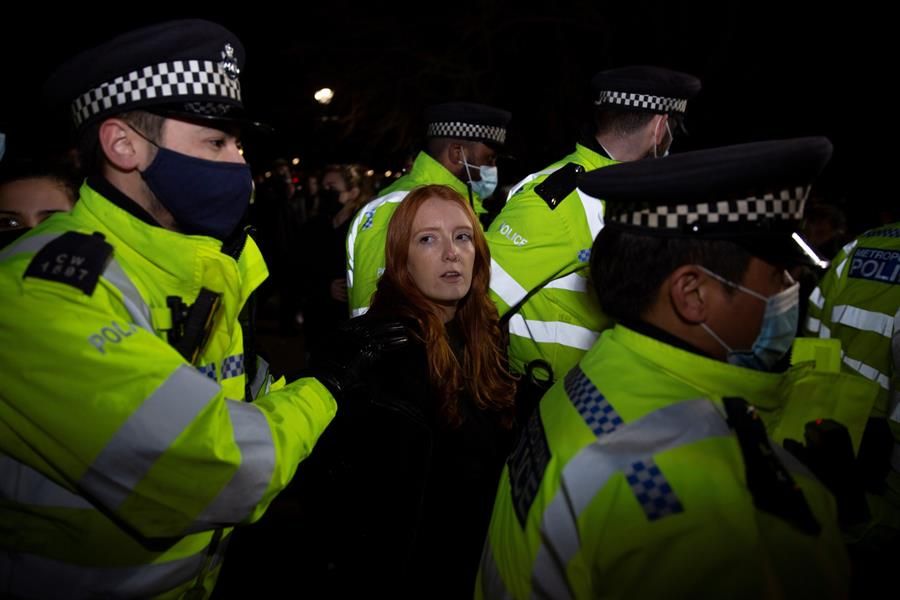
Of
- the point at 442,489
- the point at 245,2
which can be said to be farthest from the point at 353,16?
the point at 442,489

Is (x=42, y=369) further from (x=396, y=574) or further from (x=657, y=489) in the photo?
(x=396, y=574)

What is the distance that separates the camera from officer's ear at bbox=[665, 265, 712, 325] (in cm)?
156

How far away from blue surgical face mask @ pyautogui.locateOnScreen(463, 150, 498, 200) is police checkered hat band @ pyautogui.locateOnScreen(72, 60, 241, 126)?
3.33 m

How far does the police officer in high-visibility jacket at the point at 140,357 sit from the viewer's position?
149 centimetres

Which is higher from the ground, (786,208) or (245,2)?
(245,2)

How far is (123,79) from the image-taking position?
5.85 ft

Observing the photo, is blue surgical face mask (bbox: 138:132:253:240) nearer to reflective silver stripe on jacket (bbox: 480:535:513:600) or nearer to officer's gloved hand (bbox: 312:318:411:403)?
officer's gloved hand (bbox: 312:318:411:403)

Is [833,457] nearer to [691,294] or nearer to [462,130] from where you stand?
[691,294]

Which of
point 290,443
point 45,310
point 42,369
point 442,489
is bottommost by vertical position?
point 442,489

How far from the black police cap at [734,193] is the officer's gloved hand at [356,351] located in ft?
3.83

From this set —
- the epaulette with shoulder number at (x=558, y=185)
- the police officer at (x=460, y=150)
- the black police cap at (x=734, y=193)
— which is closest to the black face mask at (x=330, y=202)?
the police officer at (x=460, y=150)

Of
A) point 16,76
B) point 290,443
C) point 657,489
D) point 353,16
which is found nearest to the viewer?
point 657,489

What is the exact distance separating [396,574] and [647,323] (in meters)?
1.54

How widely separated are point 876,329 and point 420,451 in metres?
2.30
